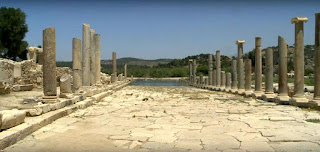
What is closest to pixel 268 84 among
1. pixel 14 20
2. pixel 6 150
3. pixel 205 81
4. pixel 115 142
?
pixel 115 142

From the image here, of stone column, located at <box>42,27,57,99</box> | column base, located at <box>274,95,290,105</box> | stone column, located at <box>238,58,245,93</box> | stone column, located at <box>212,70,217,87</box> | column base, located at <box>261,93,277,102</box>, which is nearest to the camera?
stone column, located at <box>42,27,57,99</box>

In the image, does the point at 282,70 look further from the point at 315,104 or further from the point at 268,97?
the point at 315,104

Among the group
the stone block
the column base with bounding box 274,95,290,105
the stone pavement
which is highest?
the stone block

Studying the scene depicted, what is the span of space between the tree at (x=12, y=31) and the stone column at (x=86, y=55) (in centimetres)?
2665

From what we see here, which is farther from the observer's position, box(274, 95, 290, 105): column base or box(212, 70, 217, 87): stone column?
box(212, 70, 217, 87): stone column

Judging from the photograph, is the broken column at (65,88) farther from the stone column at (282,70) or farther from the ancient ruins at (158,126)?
the stone column at (282,70)

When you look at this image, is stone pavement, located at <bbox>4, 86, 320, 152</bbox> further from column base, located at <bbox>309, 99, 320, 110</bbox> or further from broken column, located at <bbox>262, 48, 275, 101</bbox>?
broken column, located at <bbox>262, 48, 275, 101</bbox>

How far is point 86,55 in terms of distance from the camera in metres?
14.7

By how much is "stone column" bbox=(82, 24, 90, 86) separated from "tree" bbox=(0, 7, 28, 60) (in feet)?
87.4

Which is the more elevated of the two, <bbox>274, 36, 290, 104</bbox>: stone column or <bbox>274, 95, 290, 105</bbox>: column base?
<bbox>274, 36, 290, 104</bbox>: stone column

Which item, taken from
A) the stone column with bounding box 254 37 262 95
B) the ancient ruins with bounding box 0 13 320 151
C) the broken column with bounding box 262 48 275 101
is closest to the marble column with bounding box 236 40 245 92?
the stone column with bounding box 254 37 262 95

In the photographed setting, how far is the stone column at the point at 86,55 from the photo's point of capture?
1436cm

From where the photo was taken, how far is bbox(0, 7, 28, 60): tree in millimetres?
37656

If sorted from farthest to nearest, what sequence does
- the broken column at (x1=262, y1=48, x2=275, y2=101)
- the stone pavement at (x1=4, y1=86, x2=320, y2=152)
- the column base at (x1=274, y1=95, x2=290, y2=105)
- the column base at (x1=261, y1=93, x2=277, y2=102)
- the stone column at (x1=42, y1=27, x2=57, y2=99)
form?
the broken column at (x1=262, y1=48, x2=275, y2=101), the column base at (x1=261, y1=93, x2=277, y2=102), the column base at (x1=274, y1=95, x2=290, y2=105), the stone column at (x1=42, y1=27, x2=57, y2=99), the stone pavement at (x1=4, y1=86, x2=320, y2=152)
